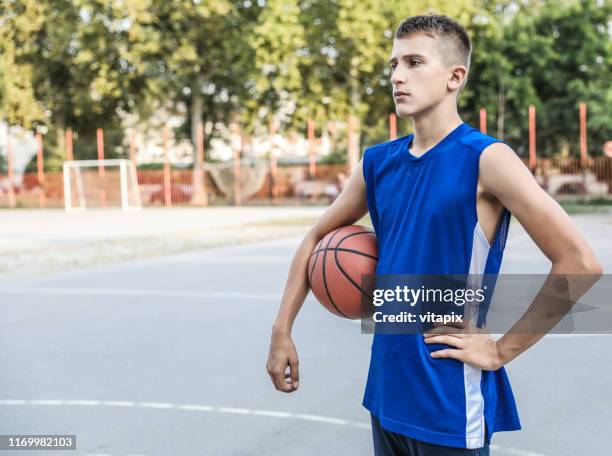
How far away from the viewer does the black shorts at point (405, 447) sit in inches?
82.4

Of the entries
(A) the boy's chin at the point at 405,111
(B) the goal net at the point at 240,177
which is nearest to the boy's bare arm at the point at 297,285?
(A) the boy's chin at the point at 405,111

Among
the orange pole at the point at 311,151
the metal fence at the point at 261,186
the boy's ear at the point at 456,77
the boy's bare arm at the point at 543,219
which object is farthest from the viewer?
the orange pole at the point at 311,151

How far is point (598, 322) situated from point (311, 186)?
27136mm

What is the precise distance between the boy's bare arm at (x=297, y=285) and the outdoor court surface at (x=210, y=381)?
1.86m

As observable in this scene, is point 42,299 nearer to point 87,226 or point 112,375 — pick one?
point 112,375

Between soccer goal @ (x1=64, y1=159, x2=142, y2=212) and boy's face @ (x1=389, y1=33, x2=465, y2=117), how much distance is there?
35.0 meters

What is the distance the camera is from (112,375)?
5.91 metres

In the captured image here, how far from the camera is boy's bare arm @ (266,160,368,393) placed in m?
2.45

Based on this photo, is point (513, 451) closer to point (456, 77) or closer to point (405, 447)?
point (405, 447)

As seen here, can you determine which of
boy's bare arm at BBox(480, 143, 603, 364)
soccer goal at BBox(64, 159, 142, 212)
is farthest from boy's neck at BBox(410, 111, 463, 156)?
soccer goal at BBox(64, 159, 142, 212)

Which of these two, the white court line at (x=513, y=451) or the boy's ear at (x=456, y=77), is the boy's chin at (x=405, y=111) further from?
the white court line at (x=513, y=451)

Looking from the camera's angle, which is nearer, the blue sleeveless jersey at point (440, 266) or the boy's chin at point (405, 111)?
the blue sleeveless jersey at point (440, 266)

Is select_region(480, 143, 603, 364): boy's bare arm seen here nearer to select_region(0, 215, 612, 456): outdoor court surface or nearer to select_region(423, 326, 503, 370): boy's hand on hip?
select_region(423, 326, 503, 370): boy's hand on hip

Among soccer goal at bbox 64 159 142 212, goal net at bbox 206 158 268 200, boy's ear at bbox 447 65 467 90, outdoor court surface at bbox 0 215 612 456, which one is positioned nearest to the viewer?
boy's ear at bbox 447 65 467 90
